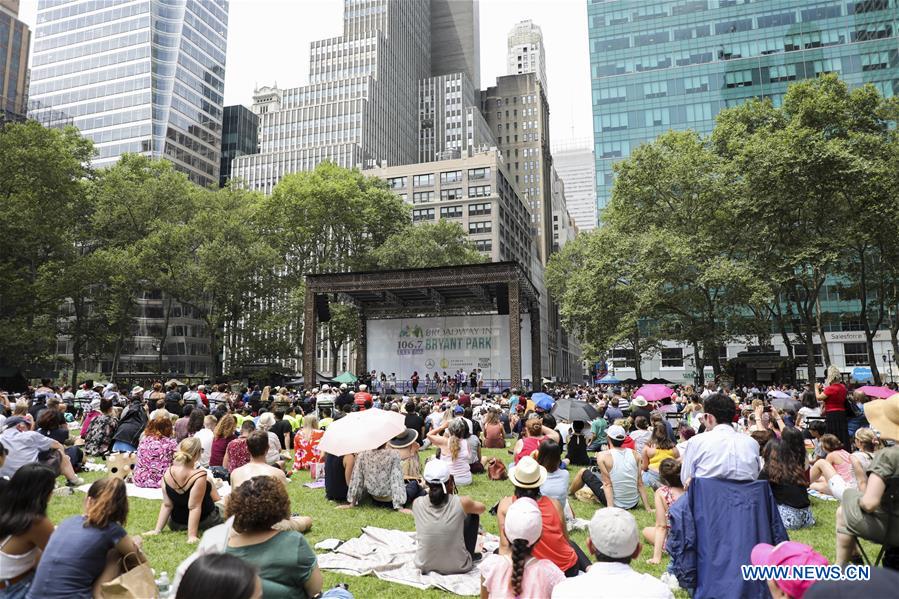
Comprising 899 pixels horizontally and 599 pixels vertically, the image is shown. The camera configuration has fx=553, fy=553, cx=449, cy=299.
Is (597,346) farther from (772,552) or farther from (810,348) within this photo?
(772,552)

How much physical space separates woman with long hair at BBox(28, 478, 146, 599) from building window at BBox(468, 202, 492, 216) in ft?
243

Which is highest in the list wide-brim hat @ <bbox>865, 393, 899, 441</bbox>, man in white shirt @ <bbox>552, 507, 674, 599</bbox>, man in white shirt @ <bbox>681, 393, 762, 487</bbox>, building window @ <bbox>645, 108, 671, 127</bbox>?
building window @ <bbox>645, 108, 671, 127</bbox>

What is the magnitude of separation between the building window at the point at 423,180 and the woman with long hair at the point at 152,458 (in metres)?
72.1

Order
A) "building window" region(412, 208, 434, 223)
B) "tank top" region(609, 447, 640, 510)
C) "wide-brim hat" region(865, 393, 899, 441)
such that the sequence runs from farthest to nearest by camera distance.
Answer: "building window" region(412, 208, 434, 223) → "tank top" region(609, 447, 640, 510) → "wide-brim hat" region(865, 393, 899, 441)

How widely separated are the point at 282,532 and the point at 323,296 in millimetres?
29895

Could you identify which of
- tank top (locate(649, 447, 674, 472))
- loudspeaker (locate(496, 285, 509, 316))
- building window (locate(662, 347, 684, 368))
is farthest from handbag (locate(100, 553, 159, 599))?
building window (locate(662, 347, 684, 368))

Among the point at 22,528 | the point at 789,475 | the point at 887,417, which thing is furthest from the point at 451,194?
the point at 22,528

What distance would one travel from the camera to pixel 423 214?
78.4m

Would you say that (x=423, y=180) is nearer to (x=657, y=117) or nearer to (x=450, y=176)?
(x=450, y=176)

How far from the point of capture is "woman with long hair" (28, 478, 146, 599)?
328 cm

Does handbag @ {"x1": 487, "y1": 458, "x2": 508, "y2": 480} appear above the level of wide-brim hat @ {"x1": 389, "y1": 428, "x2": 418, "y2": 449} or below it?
below

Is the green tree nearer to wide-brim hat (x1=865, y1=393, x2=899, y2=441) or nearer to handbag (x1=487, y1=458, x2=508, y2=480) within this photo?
handbag (x1=487, y1=458, x2=508, y2=480)

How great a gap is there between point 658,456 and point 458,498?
4570 mm

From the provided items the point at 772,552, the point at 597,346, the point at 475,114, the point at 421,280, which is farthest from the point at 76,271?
the point at 475,114
